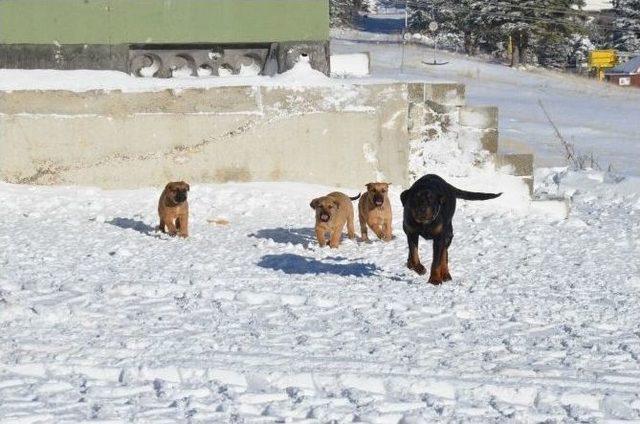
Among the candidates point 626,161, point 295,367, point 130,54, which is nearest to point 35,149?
point 130,54

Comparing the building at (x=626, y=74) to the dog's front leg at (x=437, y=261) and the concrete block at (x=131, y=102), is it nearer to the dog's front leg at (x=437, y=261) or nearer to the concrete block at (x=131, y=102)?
the concrete block at (x=131, y=102)

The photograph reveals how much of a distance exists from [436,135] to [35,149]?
5.03 m

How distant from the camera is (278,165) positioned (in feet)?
44.6

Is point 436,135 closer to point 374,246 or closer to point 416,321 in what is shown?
point 374,246

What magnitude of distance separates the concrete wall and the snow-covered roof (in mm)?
60966

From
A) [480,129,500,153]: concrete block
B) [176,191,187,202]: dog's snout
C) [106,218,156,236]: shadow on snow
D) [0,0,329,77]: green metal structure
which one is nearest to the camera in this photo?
[176,191,187,202]: dog's snout

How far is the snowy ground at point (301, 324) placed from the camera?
502 cm

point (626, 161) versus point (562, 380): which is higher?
point (562, 380)

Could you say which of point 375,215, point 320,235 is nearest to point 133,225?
point 320,235

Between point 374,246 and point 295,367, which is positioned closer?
point 295,367

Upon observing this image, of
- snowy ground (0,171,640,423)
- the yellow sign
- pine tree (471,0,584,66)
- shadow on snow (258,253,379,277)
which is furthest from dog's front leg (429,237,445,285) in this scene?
the yellow sign

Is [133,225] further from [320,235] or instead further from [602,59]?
[602,59]

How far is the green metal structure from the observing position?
575 inches

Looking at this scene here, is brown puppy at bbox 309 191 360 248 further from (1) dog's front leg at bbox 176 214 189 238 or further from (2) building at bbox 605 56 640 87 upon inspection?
(2) building at bbox 605 56 640 87
